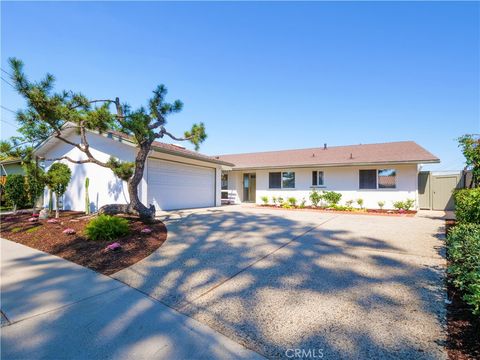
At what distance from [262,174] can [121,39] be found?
11.6 meters

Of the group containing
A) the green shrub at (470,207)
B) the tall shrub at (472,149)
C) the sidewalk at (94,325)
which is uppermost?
the tall shrub at (472,149)

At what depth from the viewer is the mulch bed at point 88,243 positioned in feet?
16.0

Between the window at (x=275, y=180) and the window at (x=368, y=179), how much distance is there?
512cm

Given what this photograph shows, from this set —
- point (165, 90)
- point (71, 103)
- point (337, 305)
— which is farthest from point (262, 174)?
point (337, 305)

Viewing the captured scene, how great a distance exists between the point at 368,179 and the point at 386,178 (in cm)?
92

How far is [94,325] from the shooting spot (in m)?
2.71

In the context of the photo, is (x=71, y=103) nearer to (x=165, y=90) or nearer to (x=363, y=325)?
(x=165, y=90)

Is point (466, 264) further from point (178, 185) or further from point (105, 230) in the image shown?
point (178, 185)

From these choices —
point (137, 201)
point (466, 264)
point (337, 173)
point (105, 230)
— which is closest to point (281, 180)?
point (337, 173)

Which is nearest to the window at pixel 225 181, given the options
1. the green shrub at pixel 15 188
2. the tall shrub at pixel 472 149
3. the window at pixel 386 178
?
the window at pixel 386 178

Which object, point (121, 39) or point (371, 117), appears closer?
point (121, 39)

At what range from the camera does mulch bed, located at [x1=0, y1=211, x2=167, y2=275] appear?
4865mm

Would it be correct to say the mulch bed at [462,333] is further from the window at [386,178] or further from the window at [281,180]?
the window at [281,180]

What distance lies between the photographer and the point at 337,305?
10.1ft
